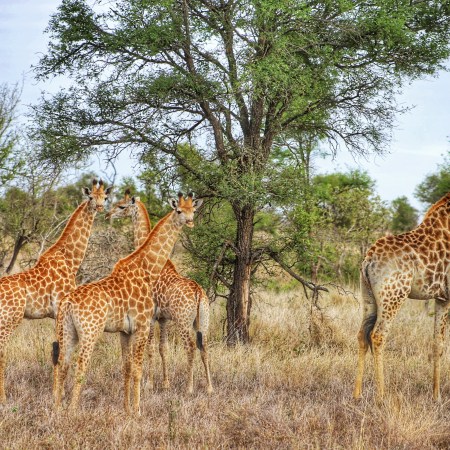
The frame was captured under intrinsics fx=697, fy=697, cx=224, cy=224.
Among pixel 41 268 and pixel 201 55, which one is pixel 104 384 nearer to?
pixel 41 268

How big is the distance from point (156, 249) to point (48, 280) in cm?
147

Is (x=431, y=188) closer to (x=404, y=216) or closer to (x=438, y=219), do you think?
(x=404, y=216)

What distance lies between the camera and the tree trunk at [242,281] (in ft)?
39.2

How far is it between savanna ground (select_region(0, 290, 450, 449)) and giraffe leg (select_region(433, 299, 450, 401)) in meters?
0.18

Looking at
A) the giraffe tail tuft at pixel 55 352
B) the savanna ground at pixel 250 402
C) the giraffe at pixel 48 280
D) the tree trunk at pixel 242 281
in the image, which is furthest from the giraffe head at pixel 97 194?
the tree trunk at pixel 242 281

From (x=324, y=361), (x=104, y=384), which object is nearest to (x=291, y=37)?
(x=324, y=361)

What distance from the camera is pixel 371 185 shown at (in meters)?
25.4

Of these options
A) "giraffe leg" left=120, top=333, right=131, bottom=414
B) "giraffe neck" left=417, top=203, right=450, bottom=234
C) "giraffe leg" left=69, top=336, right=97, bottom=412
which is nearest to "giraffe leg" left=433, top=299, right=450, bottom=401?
"giraffe neck" left=417, top=203, right=450, bottom=234

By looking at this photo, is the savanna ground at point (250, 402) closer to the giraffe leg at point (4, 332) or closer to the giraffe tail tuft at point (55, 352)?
the giraffe leg at point (4, 332)

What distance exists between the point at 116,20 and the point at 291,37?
291 centimetres

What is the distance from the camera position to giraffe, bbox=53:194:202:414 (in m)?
7.20

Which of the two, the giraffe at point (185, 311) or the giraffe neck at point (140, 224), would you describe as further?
the giraffe neck at point (140, 224)

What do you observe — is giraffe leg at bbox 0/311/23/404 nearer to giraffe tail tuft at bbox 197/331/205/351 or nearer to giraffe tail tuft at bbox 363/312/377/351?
giraffe tail tuft at bbox 197/331/205/351

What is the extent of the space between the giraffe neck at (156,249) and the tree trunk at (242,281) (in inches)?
148
